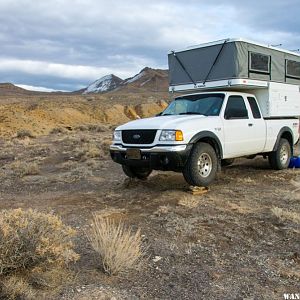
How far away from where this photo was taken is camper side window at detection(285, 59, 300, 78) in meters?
10.9

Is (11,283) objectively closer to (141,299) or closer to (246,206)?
(141,299)

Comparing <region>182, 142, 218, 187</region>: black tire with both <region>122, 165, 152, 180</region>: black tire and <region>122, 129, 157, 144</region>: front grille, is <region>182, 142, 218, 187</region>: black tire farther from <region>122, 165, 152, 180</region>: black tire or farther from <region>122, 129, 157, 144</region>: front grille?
<region>122, 165, 152, 180</region>: black tire

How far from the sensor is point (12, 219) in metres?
4.25

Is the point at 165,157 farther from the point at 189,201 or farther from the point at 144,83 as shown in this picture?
the point at 144,83

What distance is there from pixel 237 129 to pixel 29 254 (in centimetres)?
582

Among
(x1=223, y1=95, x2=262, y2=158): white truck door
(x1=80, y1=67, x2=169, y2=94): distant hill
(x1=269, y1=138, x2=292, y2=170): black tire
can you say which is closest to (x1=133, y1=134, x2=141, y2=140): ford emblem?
(x1=223, y1=95, x2=262, y2=158): white truck door

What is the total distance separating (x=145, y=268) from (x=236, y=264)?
0.98 metres

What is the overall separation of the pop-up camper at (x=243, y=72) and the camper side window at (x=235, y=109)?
11.7 inches

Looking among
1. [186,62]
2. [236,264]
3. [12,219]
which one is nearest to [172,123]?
[186,62]

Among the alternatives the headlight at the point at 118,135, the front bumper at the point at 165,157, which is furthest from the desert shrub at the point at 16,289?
the headlight at the point at 118,135

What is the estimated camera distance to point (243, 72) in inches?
360

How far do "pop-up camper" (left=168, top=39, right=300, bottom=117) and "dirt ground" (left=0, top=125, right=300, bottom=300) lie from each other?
183cm

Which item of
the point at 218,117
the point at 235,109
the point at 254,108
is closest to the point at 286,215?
the point at 218,117

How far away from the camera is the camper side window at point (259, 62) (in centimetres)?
941
